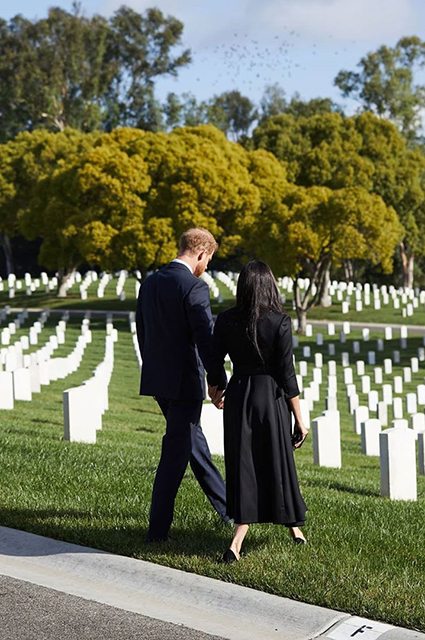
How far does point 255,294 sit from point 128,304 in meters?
42.9

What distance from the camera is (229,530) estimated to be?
21.1ft

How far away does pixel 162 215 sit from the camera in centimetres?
4066

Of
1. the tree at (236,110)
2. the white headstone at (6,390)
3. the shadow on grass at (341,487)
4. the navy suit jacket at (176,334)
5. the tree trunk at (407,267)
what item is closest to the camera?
the navy suit jacket at (176,334)

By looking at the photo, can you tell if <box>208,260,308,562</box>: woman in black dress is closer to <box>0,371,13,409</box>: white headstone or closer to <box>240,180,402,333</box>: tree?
<box>0,371,13,409</box>: white headstone

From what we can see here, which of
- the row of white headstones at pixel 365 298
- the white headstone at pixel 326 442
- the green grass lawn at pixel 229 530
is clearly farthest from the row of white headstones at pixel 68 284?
the green grass lawn at pixel 229 530

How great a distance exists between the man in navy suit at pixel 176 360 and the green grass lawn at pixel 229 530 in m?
0.43

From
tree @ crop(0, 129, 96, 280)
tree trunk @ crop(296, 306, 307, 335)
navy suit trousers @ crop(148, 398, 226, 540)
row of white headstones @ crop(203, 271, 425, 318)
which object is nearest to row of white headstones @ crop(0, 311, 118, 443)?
navy suit trousers @ crop(148, 398, 226, 540)

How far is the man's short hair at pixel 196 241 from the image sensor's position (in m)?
6.17

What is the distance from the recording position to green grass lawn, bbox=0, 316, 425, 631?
208 inches

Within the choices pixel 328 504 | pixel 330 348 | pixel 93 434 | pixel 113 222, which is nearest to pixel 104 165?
pixel 113 222

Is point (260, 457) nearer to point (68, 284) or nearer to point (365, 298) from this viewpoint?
point (365, 298)

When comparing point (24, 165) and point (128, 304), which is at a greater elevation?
point (24, 165)

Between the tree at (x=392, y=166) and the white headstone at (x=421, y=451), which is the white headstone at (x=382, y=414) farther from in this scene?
the tree at (x=392, y=166)

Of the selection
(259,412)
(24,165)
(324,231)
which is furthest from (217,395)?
(24,165)
